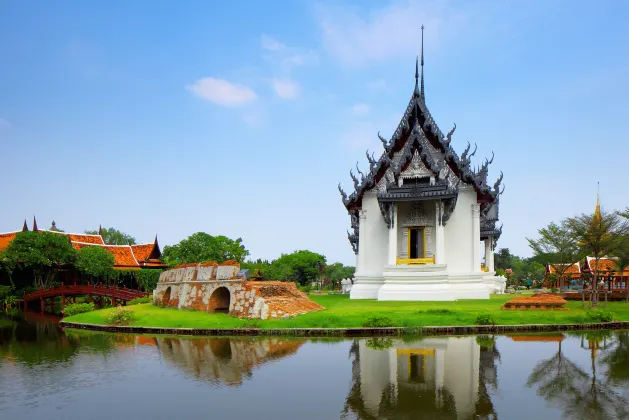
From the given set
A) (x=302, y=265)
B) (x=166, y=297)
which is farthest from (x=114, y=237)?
(x=166, y=297)

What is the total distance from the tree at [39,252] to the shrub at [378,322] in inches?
1139

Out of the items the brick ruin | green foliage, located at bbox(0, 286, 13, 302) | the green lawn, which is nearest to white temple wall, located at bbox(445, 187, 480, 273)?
the green lawn

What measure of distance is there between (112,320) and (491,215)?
23.6 meters

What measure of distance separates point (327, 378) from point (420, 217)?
16.9 metres

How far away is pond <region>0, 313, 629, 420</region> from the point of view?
8.60 meters

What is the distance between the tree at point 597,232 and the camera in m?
22.3

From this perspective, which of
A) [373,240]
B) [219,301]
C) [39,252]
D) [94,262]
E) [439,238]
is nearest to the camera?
[219,301]

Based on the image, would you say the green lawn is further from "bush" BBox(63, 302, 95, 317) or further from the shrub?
"bush" BBox(63, 302, 95, 317)

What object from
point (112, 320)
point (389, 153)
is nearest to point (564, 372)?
point (112, 320)

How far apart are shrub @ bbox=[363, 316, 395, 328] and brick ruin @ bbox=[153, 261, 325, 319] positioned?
11.7 feet

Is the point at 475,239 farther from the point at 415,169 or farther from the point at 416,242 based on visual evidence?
the point at 415,169

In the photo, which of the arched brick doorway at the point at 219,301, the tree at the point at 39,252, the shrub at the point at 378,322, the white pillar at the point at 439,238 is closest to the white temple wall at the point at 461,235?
the white pillar at the point at 439,238

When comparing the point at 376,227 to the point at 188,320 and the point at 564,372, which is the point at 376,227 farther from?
the point at 564,372

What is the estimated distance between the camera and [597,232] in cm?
2227
